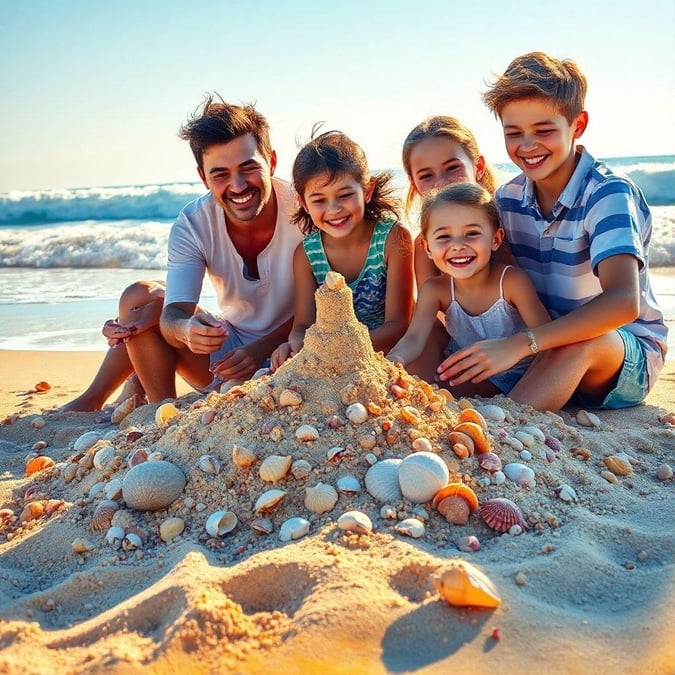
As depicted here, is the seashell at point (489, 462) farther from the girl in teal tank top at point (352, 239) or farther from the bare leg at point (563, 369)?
the girl in teal tank top at point (352, 239)

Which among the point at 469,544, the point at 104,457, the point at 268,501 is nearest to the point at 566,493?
the point at 469,544

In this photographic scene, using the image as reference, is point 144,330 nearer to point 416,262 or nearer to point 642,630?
point 416,262

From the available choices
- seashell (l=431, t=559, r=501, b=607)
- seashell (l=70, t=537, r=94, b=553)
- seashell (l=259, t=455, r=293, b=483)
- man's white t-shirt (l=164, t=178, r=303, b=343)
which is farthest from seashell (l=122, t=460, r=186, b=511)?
man's white t-shirt (l=164, t=178, r=303, b=343)

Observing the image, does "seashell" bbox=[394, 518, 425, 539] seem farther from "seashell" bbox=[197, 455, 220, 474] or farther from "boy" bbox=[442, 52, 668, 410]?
"boy" bbox=[442, 52, 668, 410]

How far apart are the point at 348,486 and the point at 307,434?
0.25 metres

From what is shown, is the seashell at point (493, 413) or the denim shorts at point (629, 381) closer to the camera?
the seashell at point (493, 413)

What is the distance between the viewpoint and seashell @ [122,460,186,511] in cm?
238

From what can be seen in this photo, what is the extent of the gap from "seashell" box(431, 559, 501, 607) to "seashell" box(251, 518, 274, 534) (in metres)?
0.61

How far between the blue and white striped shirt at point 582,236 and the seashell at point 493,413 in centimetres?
90

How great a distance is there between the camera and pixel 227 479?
2396mm

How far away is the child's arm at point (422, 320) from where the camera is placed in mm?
3631

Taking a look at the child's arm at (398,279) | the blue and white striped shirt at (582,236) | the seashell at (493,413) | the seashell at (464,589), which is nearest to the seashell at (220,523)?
the seashell at (464,589)

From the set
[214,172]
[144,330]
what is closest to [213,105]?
[214,172]

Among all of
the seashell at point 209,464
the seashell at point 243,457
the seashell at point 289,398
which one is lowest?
the seashell at point 209,464
